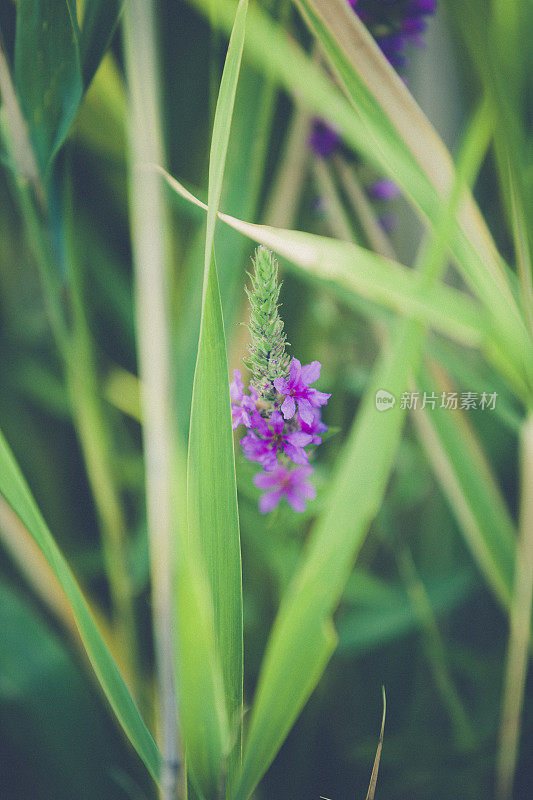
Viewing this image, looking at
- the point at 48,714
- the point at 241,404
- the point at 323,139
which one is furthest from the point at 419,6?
the point at 48,714

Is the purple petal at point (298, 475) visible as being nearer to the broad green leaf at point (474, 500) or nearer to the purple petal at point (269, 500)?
the purple petal at point (269, 500)

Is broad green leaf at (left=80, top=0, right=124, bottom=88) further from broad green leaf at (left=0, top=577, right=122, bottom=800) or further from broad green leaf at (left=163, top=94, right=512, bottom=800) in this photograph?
broad green leaf at (left=0, top=577, right=122, bottom=800)

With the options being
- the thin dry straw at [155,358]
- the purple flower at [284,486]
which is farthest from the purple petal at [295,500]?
the thin dry straw at [155,358]

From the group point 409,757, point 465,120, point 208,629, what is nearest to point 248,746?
point 208,629

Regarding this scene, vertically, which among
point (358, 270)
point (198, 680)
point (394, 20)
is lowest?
point (198, 680)

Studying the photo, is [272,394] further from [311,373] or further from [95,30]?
[95,30]

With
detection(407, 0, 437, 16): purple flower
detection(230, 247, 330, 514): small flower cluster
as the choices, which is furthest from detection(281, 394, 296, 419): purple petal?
detection(407, 0, 437, 16): purple flower
